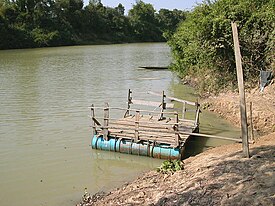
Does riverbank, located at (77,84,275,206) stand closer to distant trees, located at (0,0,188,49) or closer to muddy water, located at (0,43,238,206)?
muddy water, located at (0,43,238,206)

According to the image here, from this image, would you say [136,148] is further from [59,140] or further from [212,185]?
[212,185]

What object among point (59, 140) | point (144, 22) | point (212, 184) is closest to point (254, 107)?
point (59, 140)

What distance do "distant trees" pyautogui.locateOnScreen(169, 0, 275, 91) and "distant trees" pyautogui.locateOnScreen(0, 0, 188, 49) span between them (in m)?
42.4

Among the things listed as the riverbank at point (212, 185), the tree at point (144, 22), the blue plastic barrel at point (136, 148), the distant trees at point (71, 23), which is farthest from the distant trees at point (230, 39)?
the tree at point (144, 22)

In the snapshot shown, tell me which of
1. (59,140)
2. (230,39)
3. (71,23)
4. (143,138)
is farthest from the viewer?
(71,23)

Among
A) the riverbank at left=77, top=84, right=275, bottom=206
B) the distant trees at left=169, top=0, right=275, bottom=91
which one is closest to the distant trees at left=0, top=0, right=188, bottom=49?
the distant trees at left=169, top=0, right=275, bottom=91

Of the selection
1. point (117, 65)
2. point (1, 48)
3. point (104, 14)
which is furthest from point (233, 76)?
point (104, 14)

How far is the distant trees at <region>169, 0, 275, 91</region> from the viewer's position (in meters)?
15.9

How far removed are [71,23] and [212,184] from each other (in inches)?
3178

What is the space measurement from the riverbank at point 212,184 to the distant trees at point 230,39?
8.06 metres

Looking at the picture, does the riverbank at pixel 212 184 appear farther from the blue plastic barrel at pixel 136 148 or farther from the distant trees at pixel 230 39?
the distant trees at pixel 230 39

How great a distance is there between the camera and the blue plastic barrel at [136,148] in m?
9.55

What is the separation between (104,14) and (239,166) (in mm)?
87834

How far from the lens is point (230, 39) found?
16.0 meters
